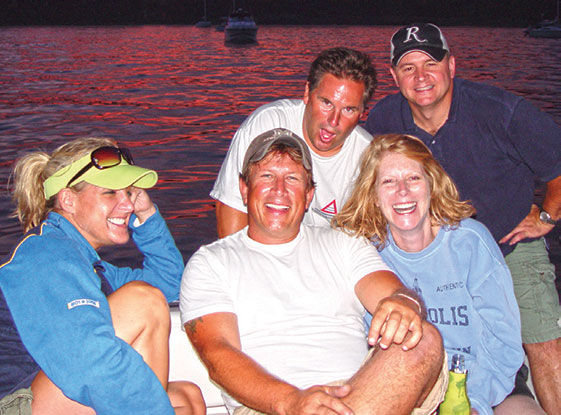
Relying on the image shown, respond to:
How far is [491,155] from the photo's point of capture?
12.6 ft

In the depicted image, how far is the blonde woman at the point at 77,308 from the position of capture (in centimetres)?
237

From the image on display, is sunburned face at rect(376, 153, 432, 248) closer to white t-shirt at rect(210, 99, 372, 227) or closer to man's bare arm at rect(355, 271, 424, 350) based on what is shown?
man's bare arm at rect(355, 271, 424, 350)

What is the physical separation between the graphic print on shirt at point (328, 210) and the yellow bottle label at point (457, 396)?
1.55 m

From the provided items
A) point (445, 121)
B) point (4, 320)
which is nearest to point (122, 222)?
point (4, 320)

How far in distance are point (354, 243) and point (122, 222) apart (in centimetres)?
121

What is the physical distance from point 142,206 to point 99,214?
0.58 meters

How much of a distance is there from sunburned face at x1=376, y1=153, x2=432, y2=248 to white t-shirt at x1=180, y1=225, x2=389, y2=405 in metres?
0.21

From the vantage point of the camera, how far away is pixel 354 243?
3.19 meters

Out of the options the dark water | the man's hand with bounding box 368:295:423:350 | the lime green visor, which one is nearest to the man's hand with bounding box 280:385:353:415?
the man's hand with bounding box 368:295:423:350

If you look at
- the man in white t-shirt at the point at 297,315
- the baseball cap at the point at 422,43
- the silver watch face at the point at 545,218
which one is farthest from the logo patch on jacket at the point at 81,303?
the silver watch face at the point at 545,218

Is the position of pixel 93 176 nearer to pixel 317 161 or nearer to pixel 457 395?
pixel 317 161

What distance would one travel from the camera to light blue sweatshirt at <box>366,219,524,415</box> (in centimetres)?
303

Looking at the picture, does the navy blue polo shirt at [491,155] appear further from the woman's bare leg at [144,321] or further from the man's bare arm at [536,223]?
the woman's bare leg at [144,321]

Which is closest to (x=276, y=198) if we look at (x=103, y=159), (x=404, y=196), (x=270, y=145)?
(x=270, y=145)
